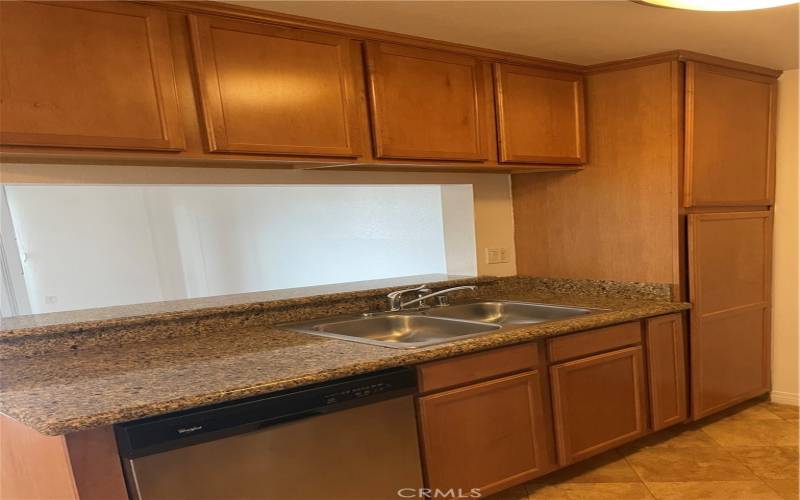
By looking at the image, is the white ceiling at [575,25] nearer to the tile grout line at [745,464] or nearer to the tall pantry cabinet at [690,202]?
the tall pantry cabinet at [690,202]

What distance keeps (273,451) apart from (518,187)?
2.06 metres

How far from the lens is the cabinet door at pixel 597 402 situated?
1.93 m

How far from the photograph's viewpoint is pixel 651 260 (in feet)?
7.66

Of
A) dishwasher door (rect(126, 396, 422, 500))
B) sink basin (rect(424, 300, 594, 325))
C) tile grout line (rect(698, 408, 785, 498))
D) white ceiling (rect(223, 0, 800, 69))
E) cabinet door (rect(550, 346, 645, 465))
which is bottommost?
tile grout line (rect(698, 408, 785, 498))

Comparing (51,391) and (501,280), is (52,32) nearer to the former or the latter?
(51,391)

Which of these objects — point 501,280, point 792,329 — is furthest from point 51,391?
point 792,329

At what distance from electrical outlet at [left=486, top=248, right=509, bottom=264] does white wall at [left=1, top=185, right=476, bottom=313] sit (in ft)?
1.49

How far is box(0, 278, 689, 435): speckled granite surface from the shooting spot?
1.17 metres

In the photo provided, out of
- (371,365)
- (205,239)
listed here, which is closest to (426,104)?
(371,365)

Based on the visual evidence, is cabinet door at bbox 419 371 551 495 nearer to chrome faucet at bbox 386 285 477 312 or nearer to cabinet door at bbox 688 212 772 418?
chrome faucet at bbox 386 285 477 312

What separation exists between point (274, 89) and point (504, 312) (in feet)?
5.23

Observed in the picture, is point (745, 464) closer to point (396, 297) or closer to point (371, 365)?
point (396, 297)

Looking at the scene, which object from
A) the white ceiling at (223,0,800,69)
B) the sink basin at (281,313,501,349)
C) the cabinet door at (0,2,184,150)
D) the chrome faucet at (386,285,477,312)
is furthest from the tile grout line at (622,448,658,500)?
the cabinet door at (0,2,184,150)

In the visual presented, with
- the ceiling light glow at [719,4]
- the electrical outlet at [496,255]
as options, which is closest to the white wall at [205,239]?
the electrical outlet at [496,255]
